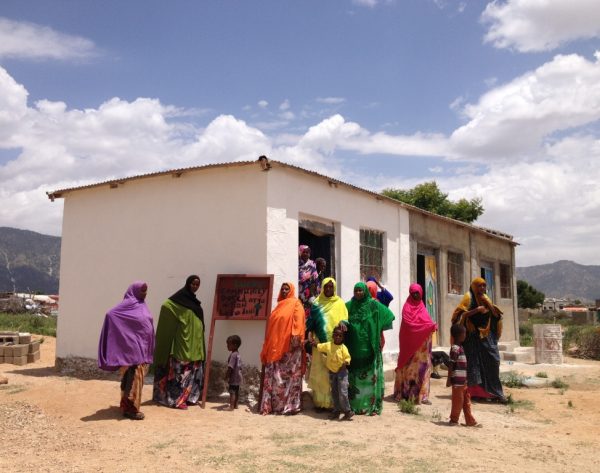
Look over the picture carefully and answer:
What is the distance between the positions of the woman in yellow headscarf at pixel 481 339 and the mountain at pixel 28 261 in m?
87.6

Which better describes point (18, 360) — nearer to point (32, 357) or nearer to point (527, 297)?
point (32, 357)

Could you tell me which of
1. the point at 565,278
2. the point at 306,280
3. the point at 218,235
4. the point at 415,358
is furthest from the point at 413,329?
the point at 565,278

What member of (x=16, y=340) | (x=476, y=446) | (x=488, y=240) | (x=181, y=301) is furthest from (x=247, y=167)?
(x=488, y=240)

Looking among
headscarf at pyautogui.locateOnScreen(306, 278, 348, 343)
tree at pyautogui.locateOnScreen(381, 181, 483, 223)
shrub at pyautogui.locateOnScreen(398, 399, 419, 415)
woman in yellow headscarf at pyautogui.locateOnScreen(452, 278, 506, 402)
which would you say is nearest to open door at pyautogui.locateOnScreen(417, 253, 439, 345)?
woman in yellow headscarf at pyautogui.locateOnScreen(452, 278, 506, 402)

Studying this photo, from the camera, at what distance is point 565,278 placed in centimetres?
17375

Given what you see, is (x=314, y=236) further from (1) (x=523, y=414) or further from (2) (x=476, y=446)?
(2) (x=476, y=446)

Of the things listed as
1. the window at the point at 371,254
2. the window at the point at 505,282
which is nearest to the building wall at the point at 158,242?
the window at the point at 371,254

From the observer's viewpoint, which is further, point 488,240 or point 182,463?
point 488,240

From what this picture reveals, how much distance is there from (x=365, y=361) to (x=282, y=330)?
104 cm

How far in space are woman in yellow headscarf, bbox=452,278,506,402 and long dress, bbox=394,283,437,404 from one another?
0.50 meters

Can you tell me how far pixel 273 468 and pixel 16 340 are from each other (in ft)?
31.6

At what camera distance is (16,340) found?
12133mm

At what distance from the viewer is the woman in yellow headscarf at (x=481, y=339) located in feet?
24.6

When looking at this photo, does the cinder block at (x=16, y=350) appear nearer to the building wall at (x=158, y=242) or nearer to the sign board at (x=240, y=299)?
the building wall at (x=158, y=242)
